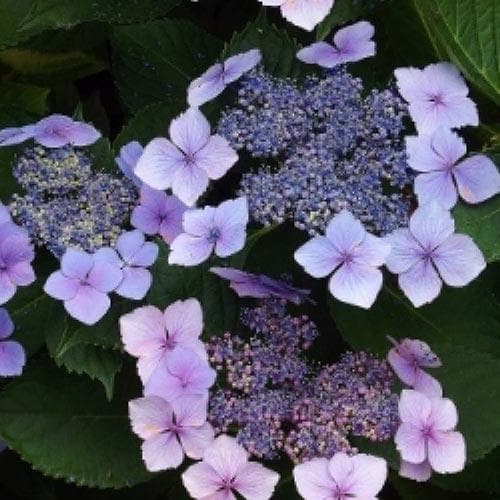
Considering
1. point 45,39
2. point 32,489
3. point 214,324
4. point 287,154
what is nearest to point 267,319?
point 214,324

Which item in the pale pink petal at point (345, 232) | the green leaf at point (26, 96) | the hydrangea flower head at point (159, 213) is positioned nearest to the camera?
the pale pink petal at point (345, 232)

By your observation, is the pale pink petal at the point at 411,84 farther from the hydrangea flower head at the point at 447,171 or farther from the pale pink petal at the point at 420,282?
the pale pink petal at the point at 420,282

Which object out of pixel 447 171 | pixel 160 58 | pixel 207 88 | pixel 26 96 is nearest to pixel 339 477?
pixel 447 171

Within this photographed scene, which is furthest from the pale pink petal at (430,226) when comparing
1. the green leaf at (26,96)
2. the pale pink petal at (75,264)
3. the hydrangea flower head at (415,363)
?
the green leaf at (26,96)

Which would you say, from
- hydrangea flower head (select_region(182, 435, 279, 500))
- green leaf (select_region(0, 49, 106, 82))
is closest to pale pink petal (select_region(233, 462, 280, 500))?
hydrangea flower head (select_region(182, 435, 279, 500))

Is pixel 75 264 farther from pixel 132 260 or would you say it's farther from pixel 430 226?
pixel 430 226

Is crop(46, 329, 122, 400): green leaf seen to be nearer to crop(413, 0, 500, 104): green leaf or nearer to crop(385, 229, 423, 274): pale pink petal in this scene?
crop(385, 229, 423, 274): pale pink petal

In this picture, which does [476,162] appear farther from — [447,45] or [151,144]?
[151,144]
